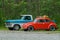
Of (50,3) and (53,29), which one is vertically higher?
(50,3)

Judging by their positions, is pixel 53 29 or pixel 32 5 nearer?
pixel 53 29

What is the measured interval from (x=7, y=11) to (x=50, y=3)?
6900 mm

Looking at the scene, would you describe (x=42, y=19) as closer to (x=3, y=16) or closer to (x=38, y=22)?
(x=38, y=22)

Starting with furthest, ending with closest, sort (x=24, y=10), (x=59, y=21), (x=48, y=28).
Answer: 1. (x=24, y=10)
2. (x=59, y=21)
3. (x=48, y=28)

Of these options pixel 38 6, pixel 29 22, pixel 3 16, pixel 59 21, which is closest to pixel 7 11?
pixel 3 16

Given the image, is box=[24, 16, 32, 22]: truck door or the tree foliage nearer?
box=[24, 16, 32, 22]: truck door

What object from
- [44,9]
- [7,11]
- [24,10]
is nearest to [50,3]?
[44,9]

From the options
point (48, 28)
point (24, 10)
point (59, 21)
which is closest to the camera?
point (48, 28)

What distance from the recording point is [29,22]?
3148cm

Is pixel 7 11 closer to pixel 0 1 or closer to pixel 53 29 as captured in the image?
pixel 0 1

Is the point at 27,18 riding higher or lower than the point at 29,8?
lower

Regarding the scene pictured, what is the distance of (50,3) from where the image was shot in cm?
3972

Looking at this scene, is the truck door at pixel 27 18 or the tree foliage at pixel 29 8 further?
the tree foliage at pixel 29 8

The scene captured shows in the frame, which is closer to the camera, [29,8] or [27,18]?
[27,18]
